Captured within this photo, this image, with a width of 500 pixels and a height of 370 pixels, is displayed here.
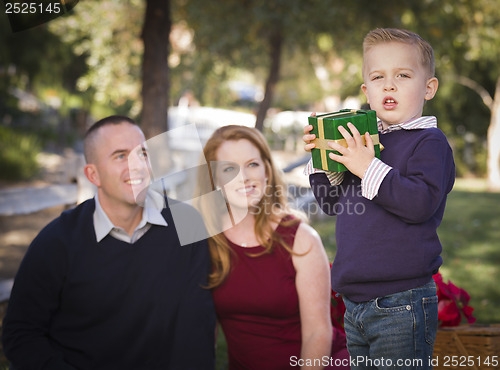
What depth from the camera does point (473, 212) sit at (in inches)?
395

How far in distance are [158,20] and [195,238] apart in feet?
13.8

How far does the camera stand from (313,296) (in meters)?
2.90

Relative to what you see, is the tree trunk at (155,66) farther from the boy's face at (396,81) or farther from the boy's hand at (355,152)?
the boy's hand at (355,152)

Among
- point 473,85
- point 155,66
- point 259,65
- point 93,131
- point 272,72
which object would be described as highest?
point 259,65

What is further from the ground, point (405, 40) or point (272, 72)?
point (272, 72)

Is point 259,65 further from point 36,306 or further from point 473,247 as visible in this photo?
point 36,306

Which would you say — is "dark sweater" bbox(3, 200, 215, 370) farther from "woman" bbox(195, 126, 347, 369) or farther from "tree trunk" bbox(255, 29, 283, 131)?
"tree trunk" bbox(255, 29, 283, 131)

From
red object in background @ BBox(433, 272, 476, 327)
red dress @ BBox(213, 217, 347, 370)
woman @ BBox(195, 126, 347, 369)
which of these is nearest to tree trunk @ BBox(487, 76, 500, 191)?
red object in background @ BBox(433, 272, 476, 327)

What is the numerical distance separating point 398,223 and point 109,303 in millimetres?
1581

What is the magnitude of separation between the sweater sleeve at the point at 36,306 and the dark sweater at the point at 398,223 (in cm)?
148

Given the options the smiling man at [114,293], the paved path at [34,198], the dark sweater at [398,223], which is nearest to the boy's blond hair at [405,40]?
the dark sweater at [398,223]

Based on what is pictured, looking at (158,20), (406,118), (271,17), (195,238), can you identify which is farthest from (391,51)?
(271,17)

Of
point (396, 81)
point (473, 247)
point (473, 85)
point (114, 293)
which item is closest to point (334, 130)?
point (396, 81)

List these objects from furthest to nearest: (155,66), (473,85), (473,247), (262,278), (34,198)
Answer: (473,85)
(473,247)
(155,66)
(34,198)
(262,278)
